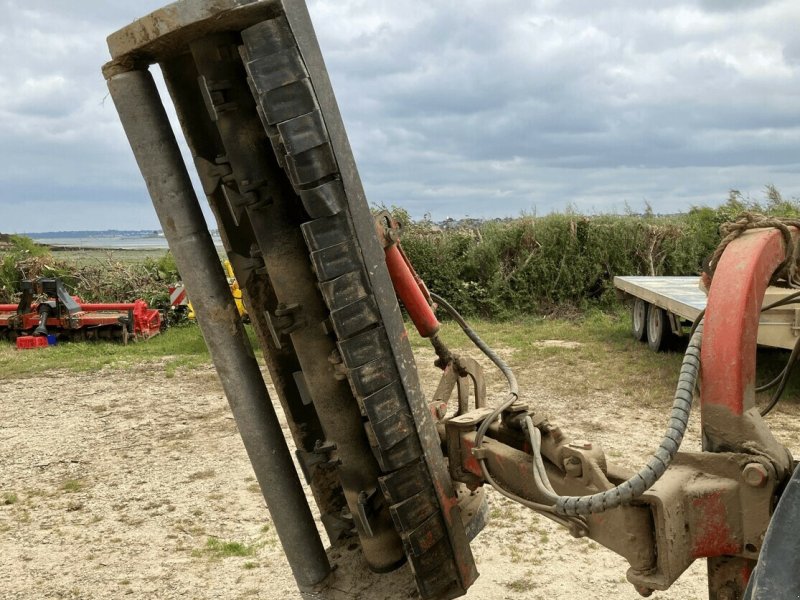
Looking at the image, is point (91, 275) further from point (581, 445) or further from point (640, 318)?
point (581, 445)


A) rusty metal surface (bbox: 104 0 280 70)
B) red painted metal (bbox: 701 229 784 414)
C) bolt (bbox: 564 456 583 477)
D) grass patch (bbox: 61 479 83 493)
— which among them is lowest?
grass patch (bbox: 61 479 83 493)

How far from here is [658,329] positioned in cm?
884

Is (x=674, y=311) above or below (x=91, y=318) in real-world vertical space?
below

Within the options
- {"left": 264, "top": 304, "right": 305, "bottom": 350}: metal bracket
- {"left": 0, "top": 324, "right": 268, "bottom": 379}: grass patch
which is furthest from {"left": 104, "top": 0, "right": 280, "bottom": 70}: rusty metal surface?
{"left": 0, "top": 324, "right": 268, "bottom": 379}: grass patch

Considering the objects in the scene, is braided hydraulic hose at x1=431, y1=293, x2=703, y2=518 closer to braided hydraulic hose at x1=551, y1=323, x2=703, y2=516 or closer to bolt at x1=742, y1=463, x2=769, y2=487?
braided hydraulic hose at x1=551, y1=323, x2=703, y2=516

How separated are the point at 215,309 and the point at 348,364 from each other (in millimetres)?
442

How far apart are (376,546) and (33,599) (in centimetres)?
243

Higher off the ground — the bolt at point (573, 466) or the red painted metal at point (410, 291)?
the red painted metal at point (410, 291)

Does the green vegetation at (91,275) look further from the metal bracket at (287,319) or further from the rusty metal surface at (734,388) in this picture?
the rusty metal surface at (734,388)

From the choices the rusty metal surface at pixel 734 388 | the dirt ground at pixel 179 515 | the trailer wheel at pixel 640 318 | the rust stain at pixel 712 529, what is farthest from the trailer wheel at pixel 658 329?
the rust stain at pixel 712 529

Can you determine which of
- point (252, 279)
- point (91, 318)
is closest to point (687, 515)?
point (252, 279)

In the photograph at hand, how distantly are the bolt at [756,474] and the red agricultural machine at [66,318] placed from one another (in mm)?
9949

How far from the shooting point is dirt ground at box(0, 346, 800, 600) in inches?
140

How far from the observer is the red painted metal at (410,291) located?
202cm
